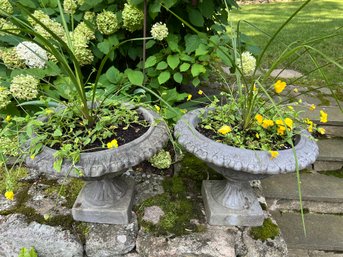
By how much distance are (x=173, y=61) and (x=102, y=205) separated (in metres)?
0.98

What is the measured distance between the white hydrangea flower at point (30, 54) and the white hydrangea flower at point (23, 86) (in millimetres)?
160

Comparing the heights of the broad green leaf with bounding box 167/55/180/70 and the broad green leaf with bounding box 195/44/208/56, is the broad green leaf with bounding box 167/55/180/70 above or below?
below

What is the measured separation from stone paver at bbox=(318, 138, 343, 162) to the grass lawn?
2.79 feet

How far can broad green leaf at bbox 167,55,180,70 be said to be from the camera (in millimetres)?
1899

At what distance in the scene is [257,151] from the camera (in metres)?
1.21

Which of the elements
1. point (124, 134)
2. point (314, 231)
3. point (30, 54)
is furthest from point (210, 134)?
point (314, 231)

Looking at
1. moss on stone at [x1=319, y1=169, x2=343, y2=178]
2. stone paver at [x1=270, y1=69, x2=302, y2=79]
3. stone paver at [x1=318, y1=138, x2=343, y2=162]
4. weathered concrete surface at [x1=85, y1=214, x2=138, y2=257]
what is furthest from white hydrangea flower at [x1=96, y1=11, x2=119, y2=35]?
stone paver at [x1=270, y1=69, x2=302, y2=79]

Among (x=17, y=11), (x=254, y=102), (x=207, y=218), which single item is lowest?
(x=207, y=218)

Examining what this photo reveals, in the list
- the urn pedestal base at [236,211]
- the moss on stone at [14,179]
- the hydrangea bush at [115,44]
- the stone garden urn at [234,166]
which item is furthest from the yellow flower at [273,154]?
the moss on stone at [14,179]

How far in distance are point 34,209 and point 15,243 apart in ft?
0.60

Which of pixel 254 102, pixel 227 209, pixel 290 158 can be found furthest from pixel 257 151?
pixel 227 209

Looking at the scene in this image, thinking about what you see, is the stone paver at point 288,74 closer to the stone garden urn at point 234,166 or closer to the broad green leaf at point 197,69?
the broad green leaf at point 197,69

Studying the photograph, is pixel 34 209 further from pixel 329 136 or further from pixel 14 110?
pixel 329 136

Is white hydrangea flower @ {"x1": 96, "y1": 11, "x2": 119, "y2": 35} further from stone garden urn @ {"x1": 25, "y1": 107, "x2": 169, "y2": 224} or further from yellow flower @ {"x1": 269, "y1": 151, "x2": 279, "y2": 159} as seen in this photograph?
yellow flower @ {"x1": 269, "y1": 151, "x2": 279, "y2": 159}
